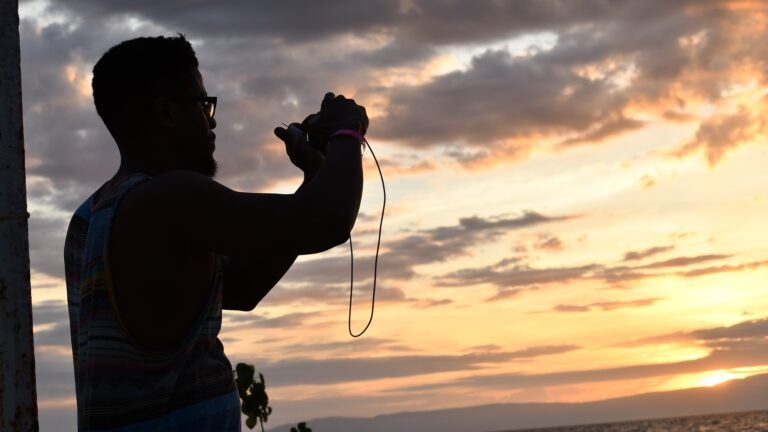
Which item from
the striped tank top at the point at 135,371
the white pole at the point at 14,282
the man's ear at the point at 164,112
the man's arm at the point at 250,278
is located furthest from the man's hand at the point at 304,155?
the white pole at the point at 14,282

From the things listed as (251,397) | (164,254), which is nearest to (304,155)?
(164,254)

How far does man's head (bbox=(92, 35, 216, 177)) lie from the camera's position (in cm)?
355

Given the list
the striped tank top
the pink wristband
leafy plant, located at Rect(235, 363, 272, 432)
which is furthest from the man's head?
leafy plant, located at Rect(235, 363, 272, 432)

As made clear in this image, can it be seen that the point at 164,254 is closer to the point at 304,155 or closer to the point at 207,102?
the point at 207,102

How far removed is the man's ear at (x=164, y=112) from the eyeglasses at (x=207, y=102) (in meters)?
0.05

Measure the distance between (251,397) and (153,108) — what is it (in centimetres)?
2113

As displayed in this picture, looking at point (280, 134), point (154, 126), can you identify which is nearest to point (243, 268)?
point (280, 134)

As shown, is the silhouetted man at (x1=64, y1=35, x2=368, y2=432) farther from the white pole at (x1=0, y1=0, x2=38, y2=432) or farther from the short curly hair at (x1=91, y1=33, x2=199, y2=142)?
the white pole at (x1=0, y1=0, x2=38, y2=432)

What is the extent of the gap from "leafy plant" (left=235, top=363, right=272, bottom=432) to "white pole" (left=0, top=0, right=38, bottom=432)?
64.6ft

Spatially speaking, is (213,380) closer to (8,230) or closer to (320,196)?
(320,196)

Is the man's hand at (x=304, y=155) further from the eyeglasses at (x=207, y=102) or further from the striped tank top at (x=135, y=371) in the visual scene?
the striped tank top at (x=135, y=371)

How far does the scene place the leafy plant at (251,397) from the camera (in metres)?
23.6

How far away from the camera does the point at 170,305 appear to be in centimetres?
319

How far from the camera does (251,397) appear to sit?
24.0 meters
